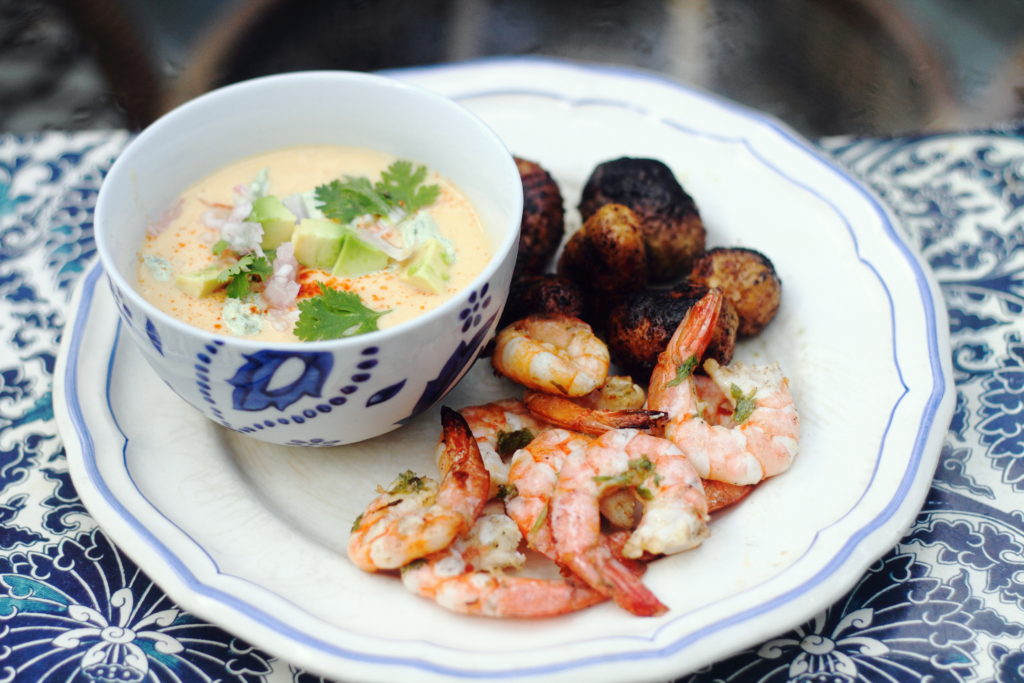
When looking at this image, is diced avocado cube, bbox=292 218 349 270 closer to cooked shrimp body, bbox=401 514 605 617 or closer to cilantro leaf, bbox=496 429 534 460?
cilantro leaf, bbox=496 429 534 460

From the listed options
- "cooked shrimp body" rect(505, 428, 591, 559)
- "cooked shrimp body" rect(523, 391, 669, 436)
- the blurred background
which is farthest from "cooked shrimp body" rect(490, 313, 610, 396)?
the blurred background

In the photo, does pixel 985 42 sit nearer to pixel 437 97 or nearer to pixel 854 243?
pixel 854 243

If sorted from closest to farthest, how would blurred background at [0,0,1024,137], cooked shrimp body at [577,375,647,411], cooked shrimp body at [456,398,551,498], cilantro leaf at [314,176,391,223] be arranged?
1. cooked shrimp body at [456,398,551,498]
2. cooked shrimp body at [577,375,647,411]
3. cilantro leaf at [314,176,391,223]
4. blurred background at [0,0,1024,137]

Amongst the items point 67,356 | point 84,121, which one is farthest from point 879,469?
point 84,121

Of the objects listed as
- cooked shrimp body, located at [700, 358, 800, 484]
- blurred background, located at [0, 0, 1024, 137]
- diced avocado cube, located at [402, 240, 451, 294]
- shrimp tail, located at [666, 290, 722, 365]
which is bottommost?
blurred background, located at [0, 0, 1024, 137]

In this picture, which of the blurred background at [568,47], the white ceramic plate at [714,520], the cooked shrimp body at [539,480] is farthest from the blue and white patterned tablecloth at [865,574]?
the blurred background at [568,47]

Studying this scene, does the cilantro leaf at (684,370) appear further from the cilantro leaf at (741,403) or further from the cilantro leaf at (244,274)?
the cilantro leaf at (244,274)
